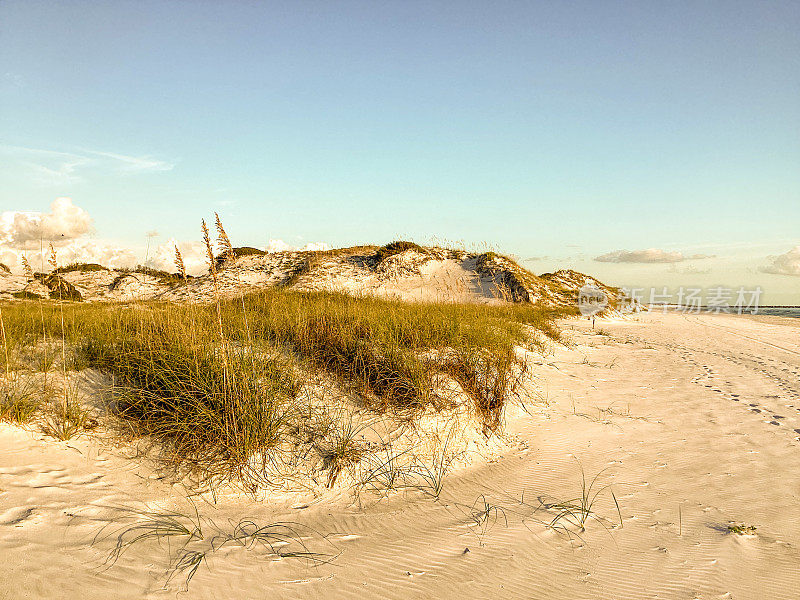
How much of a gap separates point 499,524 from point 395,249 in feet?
69.3

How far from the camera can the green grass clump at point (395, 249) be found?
77.0 ft

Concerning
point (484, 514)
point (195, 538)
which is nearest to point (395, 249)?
point (484, 514)

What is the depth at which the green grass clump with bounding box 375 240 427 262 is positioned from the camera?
77.0 feet

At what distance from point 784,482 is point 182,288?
22.3m

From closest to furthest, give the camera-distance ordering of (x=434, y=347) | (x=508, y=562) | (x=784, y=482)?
(x=508, y=562)
(x=784, y=482)
(x=434, y=347)

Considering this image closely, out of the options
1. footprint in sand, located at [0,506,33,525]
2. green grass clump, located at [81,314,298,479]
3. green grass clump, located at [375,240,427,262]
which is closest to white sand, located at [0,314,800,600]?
footprint in sand, located at [0,506,33,525]

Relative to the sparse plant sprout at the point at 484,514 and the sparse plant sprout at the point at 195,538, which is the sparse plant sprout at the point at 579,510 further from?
the sparse plant sprout at the point at 195,538

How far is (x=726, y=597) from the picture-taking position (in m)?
2.30

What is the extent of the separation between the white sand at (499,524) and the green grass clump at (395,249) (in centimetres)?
1864

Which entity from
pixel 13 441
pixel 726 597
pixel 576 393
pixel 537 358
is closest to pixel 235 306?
pixel 13 441

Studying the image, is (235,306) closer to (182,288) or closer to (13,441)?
(13,441)

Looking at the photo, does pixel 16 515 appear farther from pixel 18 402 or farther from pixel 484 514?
pixel 484 514

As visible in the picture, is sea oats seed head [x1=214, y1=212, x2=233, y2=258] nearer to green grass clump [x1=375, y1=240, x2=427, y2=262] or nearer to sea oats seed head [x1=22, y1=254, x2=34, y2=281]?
sea oats seed head [x1=22, y1=254, x2=34, y2=281]

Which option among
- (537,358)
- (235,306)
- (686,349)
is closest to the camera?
(537,358)
